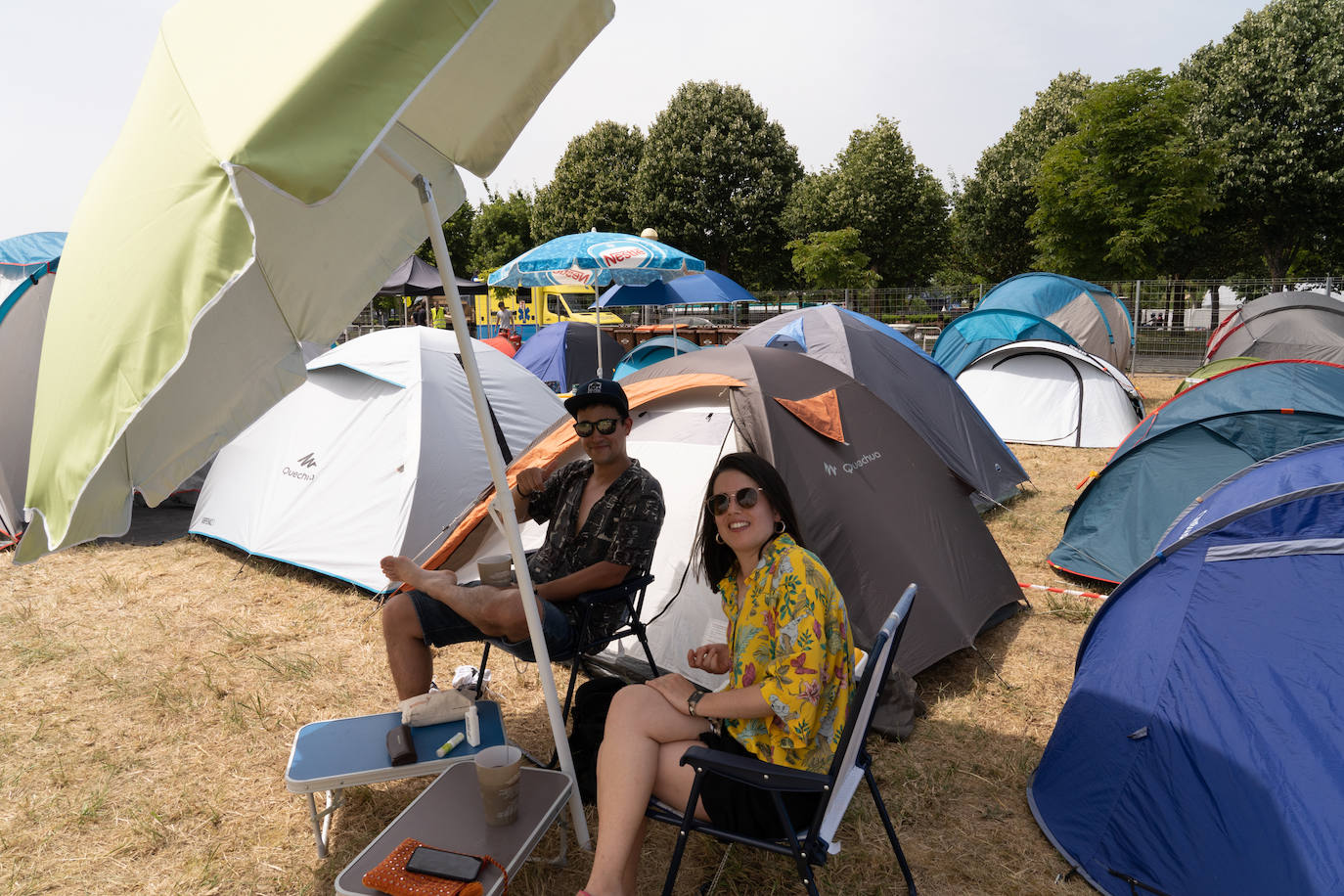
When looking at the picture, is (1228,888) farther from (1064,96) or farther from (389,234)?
(1064,96)

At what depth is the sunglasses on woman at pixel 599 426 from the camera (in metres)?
3.10

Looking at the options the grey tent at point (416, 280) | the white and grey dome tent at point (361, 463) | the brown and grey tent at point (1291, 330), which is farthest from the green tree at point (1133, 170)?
the white and grey dome tent at point (361, 463)

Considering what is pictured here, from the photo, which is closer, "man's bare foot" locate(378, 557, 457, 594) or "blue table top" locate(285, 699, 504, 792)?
"blue table top" locate(285, 699, 504, 792)

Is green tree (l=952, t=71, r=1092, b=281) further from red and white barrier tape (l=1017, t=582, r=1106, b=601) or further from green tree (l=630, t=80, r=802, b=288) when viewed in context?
red and white barrier tape (l=1017, t=582, r=1106, b=601)

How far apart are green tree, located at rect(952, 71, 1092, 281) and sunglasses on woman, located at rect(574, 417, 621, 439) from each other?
24293mm

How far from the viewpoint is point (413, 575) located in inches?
115

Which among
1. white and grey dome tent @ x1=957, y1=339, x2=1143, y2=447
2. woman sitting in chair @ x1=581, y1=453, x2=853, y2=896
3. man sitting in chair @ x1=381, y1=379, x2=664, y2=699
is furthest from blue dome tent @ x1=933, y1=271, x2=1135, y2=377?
woman sitting in chair @ x1=581, y1=453, x2=853, y2=896

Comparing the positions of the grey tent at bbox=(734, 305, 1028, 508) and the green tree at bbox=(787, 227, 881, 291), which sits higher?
the green tree at bbox=(787, 227, 881, 291)

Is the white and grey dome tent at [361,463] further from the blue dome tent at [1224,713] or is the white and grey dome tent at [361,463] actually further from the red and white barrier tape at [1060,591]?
the red and white barrier tape at [1060,591]

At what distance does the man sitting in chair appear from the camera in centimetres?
291

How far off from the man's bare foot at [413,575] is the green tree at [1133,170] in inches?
700

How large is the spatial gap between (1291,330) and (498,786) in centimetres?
1298

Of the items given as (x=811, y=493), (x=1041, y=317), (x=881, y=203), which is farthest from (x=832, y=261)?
(x=811, y=493)

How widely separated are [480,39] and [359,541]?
12.3 ft
